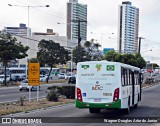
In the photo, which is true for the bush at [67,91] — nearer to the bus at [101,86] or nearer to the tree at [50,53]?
the bus at [101,86]

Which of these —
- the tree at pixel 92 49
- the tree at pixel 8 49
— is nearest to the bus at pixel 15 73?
the tree at pixel 92 49

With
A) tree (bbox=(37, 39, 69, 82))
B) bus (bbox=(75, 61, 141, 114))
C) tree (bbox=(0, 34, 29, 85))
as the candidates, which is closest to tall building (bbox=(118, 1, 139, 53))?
tree (bbox=(37, 39, 69, 82))

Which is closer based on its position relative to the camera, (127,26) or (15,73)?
(15,73)

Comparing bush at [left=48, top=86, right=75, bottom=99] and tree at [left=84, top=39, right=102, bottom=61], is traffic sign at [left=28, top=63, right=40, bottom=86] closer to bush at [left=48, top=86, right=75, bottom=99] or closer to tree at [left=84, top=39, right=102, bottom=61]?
bush at [left=48, top=86, right=75, bottom=99]

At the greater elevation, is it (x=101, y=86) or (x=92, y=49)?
(x=92, y=49)

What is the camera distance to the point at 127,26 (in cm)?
10944

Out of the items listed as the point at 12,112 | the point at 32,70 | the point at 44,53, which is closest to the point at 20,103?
the point at 32,70

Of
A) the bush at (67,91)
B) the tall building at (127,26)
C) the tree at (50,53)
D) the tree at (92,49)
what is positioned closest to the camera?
the bush at (67,91)

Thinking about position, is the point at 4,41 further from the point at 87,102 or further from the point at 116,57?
the point at 87,102

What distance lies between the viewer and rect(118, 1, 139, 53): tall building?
107062mm

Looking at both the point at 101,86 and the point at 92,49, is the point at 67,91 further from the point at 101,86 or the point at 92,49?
the point at 92,49

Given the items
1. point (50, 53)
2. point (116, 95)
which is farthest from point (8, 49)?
point (116, 95)

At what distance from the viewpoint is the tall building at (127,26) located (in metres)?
107

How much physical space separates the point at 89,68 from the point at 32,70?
8.89 m
